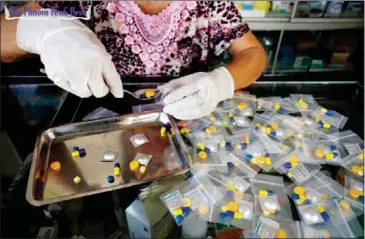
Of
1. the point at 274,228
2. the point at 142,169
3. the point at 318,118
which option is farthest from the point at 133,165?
the point at 318,118

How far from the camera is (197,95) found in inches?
36.2

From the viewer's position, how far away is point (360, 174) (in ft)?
2.67

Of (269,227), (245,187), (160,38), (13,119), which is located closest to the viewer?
(269,227)

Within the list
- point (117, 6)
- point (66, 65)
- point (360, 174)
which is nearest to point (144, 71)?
point (117, 6)

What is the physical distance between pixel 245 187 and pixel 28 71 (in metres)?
0.90

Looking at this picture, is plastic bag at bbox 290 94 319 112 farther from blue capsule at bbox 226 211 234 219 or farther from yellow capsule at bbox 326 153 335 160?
blue capsule at bbox 226 211 234 219

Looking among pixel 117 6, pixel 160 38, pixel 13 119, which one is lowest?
pixel 13 119

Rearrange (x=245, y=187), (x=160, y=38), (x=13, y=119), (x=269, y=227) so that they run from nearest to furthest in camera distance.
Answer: (x=269, y=227), (x=245, y=187), (x=13, y=119), (x=160, y=38)

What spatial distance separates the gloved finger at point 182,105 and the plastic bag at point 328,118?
0.41 metres

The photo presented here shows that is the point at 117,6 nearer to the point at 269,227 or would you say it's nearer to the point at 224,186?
the point at 224,186

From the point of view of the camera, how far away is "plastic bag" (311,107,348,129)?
98 centimetres

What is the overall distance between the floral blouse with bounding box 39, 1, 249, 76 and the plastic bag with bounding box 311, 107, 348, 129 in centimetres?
41

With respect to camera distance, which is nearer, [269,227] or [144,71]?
[269,227]

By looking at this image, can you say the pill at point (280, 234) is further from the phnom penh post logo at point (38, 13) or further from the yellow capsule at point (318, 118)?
the phnom penh post logo at point (38, 13)
